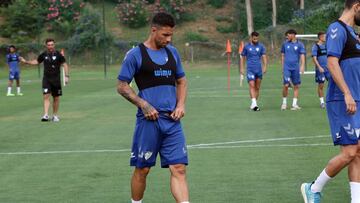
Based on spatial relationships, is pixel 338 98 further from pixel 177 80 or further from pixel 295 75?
pixel 295 75

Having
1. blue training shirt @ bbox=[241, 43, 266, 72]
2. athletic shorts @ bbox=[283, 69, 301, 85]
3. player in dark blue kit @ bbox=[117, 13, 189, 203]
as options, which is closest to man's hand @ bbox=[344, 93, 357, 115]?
player in dark blue kit @ bbox=[117, 13, 189, 203]

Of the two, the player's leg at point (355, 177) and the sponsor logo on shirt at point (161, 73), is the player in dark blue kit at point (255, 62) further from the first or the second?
the sponsor logo on shirt at point (161, 73)

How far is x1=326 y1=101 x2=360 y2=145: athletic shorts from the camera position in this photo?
7.81 metres

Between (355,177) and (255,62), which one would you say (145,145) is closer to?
(355,177)

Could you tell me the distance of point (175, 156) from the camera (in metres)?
7.56

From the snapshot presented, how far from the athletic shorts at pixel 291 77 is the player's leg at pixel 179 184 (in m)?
13.7

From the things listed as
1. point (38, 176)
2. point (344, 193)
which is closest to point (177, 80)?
point (344, 193)

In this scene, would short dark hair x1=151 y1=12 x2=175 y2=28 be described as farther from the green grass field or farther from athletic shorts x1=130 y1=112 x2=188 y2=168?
the green grass field

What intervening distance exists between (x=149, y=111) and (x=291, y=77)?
14.2 meters

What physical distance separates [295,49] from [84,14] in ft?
153

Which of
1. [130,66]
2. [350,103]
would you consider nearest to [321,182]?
[350,103]

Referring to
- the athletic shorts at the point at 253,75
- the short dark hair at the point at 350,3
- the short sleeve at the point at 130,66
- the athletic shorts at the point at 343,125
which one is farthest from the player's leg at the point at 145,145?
the athletic shorts at the point at 253,75

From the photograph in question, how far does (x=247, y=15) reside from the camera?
65.3 metres

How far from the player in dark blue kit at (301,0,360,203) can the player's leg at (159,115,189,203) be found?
1.53 metres
